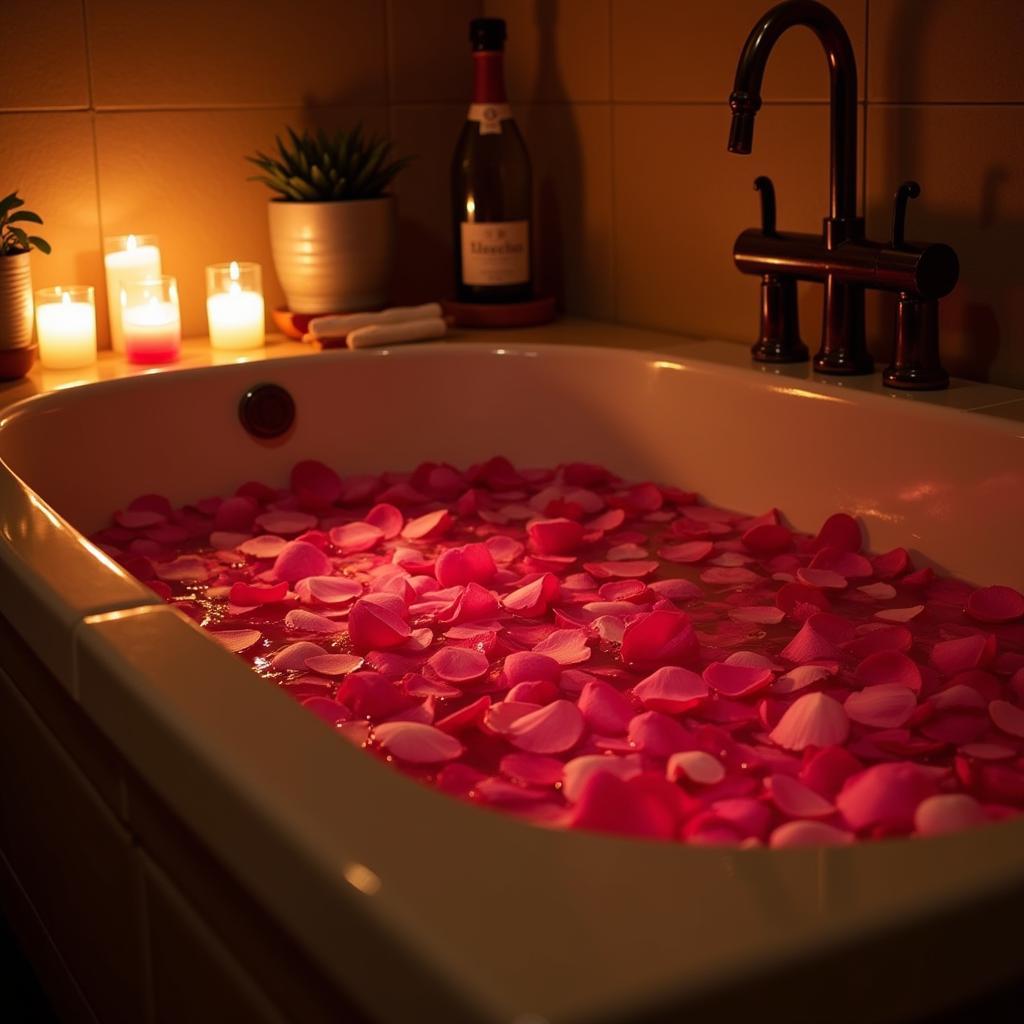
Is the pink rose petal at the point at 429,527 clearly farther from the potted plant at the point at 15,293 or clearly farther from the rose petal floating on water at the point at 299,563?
the potted plant at the point at 15,293

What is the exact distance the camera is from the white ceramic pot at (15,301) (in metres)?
1.64

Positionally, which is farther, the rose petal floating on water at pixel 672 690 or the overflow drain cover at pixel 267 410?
the overflow drain cover at pixel 267 410

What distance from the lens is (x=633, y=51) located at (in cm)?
186

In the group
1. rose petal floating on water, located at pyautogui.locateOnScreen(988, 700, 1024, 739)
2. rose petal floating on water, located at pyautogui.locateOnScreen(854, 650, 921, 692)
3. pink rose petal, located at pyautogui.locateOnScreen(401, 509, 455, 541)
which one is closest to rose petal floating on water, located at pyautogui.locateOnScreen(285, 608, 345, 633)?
pink rose petal, located at pyautogui.locateOnScreen(401, 509, 455, 541)

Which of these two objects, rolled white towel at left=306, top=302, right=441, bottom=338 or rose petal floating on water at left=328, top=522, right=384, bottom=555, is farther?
rolled white towel at left=306, top=302, right=441, bottom=338

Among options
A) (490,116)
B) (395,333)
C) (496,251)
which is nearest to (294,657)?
(395,333)

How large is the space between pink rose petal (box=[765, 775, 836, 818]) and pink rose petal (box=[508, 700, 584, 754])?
0.17 metres

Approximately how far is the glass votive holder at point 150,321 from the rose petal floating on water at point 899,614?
3.19 ft

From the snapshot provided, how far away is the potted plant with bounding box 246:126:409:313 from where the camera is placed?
187 cm

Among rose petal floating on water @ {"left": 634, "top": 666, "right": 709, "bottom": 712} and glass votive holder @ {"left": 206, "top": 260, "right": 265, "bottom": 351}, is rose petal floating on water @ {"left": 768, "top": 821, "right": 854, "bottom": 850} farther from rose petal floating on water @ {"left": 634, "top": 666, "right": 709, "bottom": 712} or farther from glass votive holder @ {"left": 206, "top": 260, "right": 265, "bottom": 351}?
glass votive holder @ {"left": 206, "top": 260, "right": 265, "bottom": 351}

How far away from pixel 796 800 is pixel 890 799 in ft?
0.22

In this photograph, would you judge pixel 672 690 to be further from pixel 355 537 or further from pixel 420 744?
pixel 355 537

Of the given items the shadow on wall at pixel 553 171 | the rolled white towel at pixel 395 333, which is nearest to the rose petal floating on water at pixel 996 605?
the rolled white towel at pixel 395 333

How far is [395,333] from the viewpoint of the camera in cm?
180
